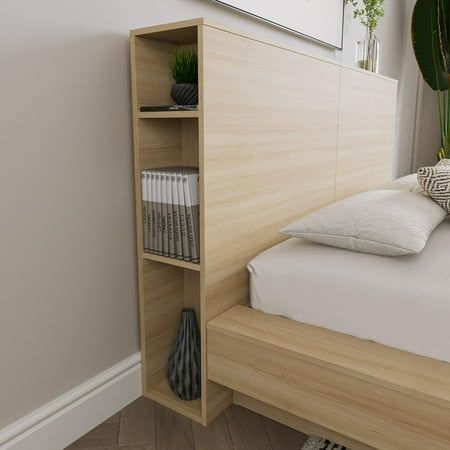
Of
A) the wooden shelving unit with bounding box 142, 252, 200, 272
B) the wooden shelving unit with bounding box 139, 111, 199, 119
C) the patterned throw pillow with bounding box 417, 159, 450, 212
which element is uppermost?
the wooden shelving unit with bounding box 139, 111, 199, 119

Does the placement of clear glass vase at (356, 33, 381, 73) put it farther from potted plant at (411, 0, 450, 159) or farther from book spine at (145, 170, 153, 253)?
book spine at (145, 170, 153, 253)

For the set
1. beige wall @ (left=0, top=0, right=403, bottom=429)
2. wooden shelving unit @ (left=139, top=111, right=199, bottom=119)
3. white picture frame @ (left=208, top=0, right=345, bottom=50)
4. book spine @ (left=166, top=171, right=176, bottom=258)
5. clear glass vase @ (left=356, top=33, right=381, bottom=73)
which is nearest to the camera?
beige wall @ (left=0, top=0, right=403, bottom=429)

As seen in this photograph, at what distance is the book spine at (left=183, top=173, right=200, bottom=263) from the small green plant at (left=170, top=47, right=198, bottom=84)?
311mm

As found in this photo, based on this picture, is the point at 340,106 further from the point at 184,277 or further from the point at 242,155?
the point at 184,277

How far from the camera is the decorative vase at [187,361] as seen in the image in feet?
5.11

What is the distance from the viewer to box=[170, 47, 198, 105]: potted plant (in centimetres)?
140

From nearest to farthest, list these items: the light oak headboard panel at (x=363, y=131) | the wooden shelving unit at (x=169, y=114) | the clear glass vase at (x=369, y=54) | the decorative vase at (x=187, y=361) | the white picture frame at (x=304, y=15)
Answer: the wooden shelving unit at (x=169, y=114)
the decorative vase at (x=187, y=361)
the white picture frame at (x=304, y=15)
the light oak headboard panel at (x=363, y=131)
the clear glass vase at (x=369, y=54)

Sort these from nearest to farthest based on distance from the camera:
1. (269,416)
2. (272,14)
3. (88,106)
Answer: (88,106) < (269,416) < (272,14)

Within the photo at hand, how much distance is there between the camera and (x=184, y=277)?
1.73 metres

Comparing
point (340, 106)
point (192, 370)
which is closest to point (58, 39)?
point (192, 370)

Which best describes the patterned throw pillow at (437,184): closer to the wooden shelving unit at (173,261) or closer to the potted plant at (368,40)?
the wooden shelving unit at (173,261)

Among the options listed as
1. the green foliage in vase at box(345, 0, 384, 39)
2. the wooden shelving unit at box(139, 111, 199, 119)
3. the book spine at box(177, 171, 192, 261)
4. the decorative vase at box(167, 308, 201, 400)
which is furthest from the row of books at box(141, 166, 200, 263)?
the green foliage in vase at box(345, 0, 384, 39)

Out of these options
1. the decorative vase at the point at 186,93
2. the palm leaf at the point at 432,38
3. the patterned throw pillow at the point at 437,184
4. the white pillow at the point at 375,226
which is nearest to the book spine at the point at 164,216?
the decorative vase at the point at 186,93

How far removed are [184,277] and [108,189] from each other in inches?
17.8
